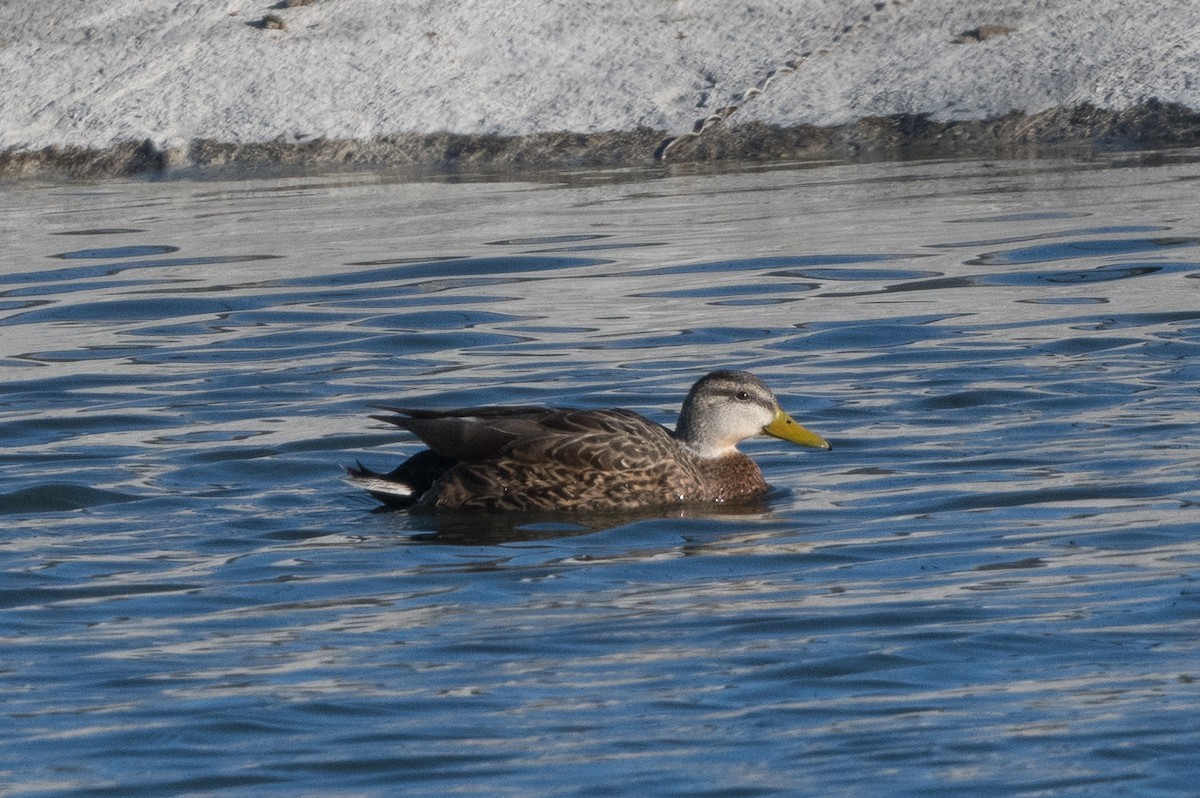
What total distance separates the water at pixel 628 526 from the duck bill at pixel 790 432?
18 cm

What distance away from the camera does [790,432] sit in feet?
30.9

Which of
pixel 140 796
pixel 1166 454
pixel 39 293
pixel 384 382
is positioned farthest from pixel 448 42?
pixel 140 796

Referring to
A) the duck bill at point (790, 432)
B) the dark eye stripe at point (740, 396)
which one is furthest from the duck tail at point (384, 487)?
the duck bill at point (790, 432)

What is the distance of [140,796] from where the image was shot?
525 centimetres

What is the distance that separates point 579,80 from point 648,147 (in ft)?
3.62

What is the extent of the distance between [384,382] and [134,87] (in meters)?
12.2

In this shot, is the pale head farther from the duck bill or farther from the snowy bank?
the snowy bank

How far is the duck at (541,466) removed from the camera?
8.98 meters

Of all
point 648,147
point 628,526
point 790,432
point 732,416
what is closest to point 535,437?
point 628,526

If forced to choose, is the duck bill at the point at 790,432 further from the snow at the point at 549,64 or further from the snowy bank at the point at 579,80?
the snow at the point at 549,64

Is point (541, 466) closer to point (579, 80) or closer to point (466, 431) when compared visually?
point (466, 431)

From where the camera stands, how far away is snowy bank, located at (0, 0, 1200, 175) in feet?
67.1

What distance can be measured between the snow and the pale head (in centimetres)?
1168

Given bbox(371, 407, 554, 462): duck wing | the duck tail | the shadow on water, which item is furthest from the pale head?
the duck tail
